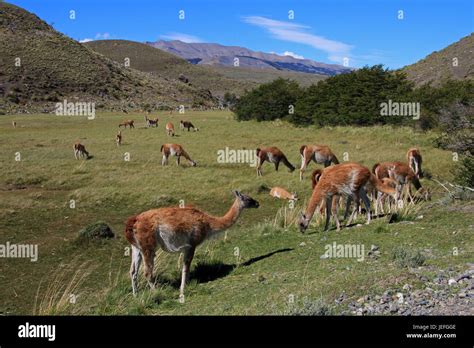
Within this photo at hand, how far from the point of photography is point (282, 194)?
1844 cm

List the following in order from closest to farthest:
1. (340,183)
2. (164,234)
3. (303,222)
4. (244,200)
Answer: (164,234), (244,200), (340,183), (303,222)

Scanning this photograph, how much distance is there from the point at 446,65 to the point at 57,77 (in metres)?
56.6

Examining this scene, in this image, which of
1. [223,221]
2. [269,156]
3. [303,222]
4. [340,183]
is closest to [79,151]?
[269,156]

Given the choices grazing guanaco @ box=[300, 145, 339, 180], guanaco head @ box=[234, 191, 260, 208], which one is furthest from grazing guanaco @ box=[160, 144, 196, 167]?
guanaco head @ box=[234, 191, 260, 208]

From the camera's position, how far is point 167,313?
734cm

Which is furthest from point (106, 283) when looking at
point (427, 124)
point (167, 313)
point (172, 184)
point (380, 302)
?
point (427, 124)

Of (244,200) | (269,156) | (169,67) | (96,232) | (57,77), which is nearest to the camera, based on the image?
(244,200)

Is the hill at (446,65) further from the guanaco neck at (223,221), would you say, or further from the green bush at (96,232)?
the guanaco neck at (223,221)

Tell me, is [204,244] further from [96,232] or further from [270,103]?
[270,103]

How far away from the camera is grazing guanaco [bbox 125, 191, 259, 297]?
8.21 m

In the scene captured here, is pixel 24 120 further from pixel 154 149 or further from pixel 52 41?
pixel 52 41

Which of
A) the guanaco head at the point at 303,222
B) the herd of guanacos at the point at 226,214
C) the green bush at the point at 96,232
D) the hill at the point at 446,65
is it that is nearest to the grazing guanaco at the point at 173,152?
the herd of guanacos at the point at 226,214

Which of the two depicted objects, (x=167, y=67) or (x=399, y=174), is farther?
(x=167, y=67)

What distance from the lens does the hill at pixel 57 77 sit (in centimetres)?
7306
